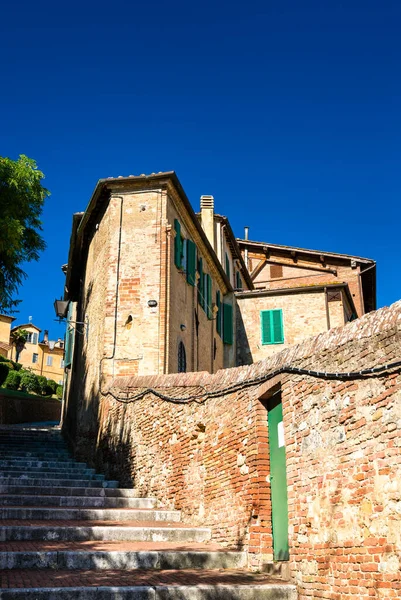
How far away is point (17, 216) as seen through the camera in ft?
46.3

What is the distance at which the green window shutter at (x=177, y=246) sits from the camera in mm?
15586

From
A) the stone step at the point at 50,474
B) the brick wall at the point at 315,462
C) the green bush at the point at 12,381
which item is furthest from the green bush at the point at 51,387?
the brick wall at the point at 315,462

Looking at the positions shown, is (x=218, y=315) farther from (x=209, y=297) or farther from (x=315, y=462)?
(x=315, y=462)

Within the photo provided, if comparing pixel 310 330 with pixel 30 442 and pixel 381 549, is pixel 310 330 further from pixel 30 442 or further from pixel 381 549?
pixel 381 549

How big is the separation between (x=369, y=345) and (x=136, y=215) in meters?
10.9

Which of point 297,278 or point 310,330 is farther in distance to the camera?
point 297,278

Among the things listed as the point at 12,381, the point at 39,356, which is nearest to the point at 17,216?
the point at 12,381

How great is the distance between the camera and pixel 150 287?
14.6 metres

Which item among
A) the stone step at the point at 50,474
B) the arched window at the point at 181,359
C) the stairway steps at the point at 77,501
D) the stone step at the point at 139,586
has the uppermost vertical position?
the arched window at the point at 181,359

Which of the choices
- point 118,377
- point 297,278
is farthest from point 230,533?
point 297,278

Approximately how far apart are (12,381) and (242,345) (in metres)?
23.9

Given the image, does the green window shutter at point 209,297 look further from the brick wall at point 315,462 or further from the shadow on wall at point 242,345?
the brick wall at point 315,462

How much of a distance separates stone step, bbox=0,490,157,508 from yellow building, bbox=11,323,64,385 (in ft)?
169

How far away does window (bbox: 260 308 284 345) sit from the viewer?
2247 centimetres
